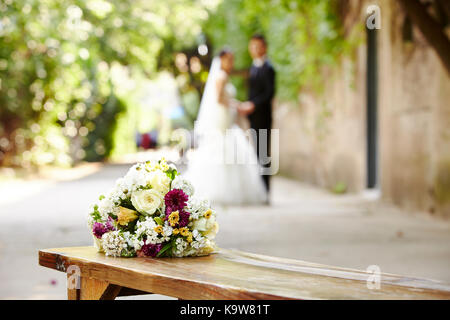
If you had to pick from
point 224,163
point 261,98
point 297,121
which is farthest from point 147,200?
point 297,121

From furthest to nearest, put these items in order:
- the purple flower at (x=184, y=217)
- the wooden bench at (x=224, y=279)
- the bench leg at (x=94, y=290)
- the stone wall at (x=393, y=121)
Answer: the stone wall at (x=393, y=121) → the purple flower at (x=184, y=217) → the bench leg at (x=94, y=290) → the wooden bench at (x=224, y=279)

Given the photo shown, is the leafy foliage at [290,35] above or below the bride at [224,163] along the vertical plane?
above

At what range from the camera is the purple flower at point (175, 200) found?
2816 mm

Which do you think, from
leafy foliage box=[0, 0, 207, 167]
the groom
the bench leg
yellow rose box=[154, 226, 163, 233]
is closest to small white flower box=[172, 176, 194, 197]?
yellow rose box=[154, 226, 163, 233]

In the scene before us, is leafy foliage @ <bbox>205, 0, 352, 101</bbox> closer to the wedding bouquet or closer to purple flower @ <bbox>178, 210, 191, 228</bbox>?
the wedding bouquet

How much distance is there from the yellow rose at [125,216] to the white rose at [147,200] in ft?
0.12

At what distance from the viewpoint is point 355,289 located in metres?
2.14

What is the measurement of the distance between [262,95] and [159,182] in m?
7.48

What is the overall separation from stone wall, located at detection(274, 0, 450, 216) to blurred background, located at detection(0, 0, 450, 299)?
0.03 m

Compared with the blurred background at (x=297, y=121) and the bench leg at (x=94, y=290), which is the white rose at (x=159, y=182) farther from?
the blurred background at (x=297, y=121)

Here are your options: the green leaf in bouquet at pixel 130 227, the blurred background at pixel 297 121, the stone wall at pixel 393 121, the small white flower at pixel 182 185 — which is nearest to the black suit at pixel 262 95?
the blurred background at pixel 297 121

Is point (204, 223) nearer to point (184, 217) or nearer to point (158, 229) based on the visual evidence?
point (184, 217)
